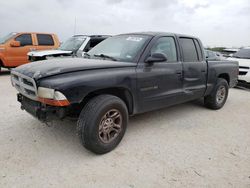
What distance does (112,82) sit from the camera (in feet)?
10.9

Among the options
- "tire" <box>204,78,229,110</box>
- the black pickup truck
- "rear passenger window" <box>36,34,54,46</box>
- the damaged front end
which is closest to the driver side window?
the black pickup truck

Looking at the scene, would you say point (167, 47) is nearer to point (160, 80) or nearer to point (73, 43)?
point (160, 80)

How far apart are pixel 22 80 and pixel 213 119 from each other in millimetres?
3875

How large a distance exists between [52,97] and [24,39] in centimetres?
868

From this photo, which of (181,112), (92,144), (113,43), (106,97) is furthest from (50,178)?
(181,112)

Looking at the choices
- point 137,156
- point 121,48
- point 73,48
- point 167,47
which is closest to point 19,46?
point 73,48

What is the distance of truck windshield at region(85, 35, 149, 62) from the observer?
3.86 metres

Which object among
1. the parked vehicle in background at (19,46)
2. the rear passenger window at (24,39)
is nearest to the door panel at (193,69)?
the parked vehicle in background at (19,46)

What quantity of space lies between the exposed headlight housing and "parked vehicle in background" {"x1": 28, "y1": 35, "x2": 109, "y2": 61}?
229 inches

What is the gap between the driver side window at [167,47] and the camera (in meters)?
4.09

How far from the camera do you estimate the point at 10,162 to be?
118 inches

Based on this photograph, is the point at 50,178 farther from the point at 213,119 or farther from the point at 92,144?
the point at 213,119

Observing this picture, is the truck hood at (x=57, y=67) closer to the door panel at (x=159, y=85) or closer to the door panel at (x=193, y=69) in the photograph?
the door panel at (x=159, y=85)

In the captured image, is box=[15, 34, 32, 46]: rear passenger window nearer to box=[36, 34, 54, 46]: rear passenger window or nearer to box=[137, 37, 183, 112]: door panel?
box=[36, 34, 54, 46]: rear passenger window
